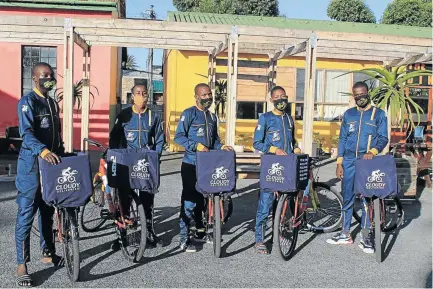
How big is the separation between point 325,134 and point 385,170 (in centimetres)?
1091

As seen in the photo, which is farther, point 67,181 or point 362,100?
point 362,100

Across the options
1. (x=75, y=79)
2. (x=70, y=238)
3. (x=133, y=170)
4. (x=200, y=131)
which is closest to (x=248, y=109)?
(x=75, y=79)

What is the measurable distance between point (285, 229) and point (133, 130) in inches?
81.5

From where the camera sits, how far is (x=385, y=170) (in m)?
5.27

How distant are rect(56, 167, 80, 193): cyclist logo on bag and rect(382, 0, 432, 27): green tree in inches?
1261

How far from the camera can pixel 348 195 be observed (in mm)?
5793

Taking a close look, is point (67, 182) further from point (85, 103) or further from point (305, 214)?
point (85, 103)

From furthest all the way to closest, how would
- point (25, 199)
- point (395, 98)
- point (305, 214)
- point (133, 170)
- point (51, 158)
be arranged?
1. point (395, 98)
2. point (305, 214)
3. point (133, 170)
4. point (25, 199)
5. point (51, 158)

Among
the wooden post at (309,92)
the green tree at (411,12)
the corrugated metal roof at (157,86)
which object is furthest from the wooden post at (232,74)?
the corrugated metal roof at (157,86)

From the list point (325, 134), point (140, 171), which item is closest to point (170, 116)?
point (325, 134)

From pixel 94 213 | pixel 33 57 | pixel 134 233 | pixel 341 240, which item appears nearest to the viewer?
pixel 134 233

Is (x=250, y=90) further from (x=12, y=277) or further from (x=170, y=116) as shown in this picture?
(x=12, y=277)

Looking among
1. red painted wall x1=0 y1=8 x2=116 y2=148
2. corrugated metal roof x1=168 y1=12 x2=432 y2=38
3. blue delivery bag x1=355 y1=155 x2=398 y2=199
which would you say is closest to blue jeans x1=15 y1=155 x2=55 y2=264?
blue delivery bag x1=355 y1=155 x2=398 y2=199

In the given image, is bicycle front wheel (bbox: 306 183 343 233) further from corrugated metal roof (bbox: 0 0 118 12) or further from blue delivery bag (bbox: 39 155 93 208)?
corrugated metal roof (bbox: 0 0 118 12)
